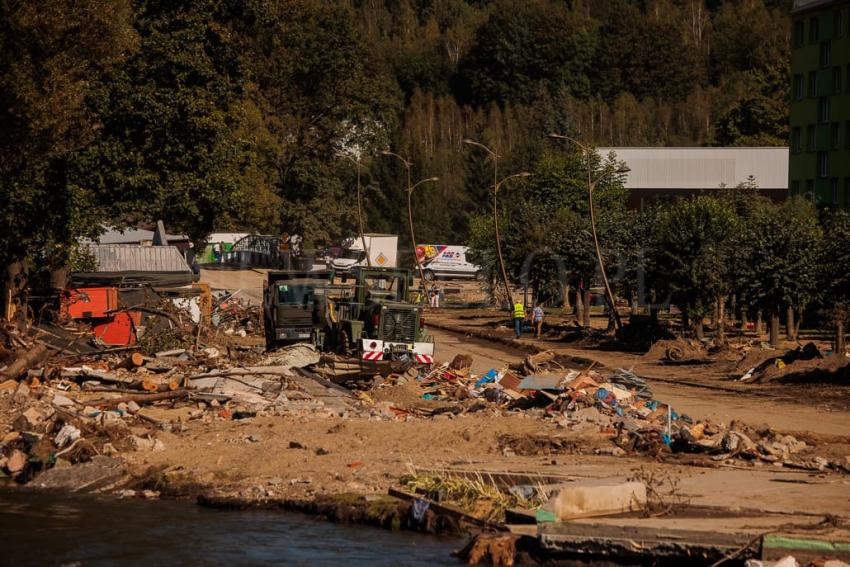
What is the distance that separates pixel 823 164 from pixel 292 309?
45463mm

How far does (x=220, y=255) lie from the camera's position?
94.2 meters

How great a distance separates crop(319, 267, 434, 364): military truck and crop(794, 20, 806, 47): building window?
4930 centimetres

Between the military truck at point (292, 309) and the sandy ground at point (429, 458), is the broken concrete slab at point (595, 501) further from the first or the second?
the military truck at point (292, 309)

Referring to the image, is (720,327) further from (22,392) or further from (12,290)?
(22,392)

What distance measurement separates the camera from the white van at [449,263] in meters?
91.4

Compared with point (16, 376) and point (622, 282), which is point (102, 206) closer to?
point (16, 376)

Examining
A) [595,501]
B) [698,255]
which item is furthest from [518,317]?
[595,501]

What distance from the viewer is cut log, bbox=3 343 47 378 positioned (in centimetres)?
2852

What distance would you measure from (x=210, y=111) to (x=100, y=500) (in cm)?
2294

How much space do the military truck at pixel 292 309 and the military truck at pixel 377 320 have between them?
2271mm

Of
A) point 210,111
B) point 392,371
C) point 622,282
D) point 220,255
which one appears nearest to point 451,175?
point 220,255

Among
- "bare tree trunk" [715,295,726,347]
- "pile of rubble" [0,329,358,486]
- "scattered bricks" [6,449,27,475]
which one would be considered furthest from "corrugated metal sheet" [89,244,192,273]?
"scattered bricks" [6,449,27,475]

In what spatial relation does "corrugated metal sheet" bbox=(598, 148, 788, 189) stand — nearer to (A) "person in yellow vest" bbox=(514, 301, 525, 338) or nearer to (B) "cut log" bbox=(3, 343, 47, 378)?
(A) "person in yellow vest" bbox=(514, 301, 525, 338)

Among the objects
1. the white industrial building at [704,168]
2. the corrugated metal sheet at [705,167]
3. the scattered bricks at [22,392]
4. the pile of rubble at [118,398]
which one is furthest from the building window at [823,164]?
the scattered bricks at [22,392]
